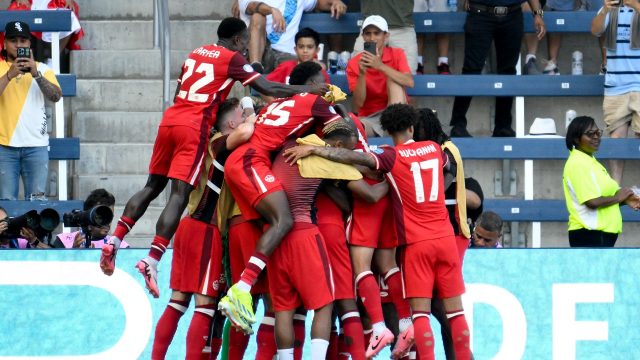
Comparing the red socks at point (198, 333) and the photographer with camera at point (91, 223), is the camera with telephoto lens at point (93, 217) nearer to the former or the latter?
the photographer with camera at point (91, 223)

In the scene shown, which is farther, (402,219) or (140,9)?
(140,9)

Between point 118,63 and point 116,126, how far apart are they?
2.59 ft

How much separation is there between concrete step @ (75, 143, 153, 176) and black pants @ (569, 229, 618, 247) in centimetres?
454

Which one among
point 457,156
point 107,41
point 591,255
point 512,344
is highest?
point 107,41

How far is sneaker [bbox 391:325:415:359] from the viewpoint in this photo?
10570 mm

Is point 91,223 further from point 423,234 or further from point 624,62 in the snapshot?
point 624,62

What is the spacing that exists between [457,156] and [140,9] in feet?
19.6

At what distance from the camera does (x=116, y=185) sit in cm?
1468

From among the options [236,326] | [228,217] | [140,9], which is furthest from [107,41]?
[236,326]

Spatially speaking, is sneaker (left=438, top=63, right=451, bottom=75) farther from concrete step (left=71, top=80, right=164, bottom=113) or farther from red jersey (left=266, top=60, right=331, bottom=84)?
concrete step (left=71, top=80, right=164, bottom=113)

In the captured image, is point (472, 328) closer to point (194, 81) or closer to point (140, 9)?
point (194, 81)

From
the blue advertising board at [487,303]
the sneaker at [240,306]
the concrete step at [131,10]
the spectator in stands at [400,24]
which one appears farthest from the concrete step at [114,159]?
the sneaker at [240,306]

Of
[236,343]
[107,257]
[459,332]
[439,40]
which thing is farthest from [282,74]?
[459,332]

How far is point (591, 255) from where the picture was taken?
12039mm
